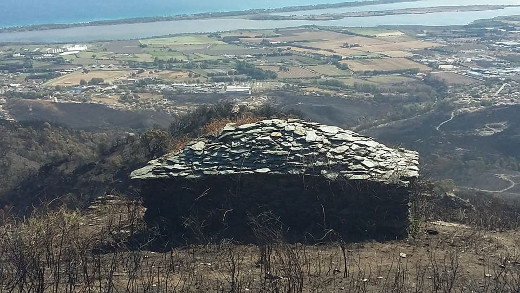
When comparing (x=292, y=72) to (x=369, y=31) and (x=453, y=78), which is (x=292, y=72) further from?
(x=369, y=31)

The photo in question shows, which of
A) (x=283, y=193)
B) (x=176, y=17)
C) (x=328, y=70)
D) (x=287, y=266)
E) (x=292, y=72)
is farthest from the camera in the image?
(x=176, y=17)

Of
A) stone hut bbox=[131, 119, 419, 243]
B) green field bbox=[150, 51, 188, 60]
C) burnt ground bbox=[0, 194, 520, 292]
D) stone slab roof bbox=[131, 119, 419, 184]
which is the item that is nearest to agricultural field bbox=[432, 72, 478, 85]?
green field bbox=[150, 51, 188, 60]

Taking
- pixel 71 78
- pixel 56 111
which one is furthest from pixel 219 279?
pixel 71 78

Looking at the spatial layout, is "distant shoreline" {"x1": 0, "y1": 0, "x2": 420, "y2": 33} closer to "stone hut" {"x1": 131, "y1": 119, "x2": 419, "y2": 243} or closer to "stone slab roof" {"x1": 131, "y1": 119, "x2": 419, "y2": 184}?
"stone slab roof" {"x1": 131, "y1": 119, "x2": 419, "y2": 184}

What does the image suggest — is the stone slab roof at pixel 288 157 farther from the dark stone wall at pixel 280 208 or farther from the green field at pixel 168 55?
the green field at pixel 168 55

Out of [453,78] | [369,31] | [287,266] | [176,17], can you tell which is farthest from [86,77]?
[176,17]
